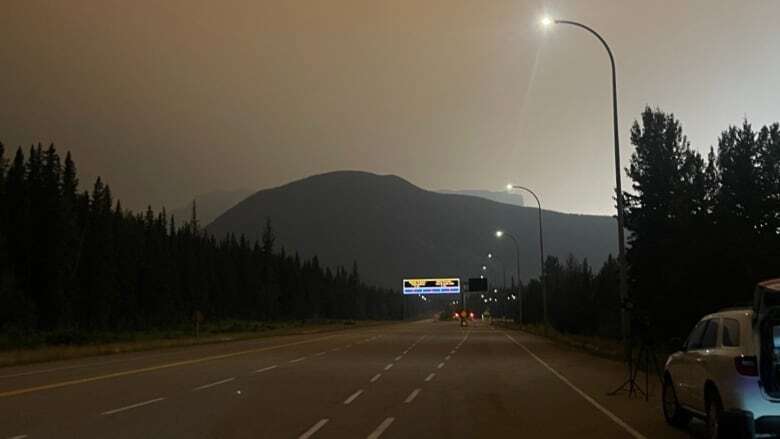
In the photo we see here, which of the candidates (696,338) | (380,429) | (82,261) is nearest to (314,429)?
(380,429)

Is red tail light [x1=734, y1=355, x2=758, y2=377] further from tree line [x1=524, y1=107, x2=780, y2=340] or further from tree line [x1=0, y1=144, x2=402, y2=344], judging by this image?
tree line [x1=0, y1=144, x2=402, y2=344]

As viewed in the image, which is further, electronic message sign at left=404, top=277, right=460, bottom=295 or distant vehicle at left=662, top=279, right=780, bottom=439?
electronic message sign at left=404, top=277, right=460, bottom=295

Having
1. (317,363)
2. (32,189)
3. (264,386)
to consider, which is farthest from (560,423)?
(32,189)

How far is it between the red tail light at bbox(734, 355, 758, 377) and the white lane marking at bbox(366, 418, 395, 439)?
17.6 ft

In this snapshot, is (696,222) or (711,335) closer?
(711,335)

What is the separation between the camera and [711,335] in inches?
494

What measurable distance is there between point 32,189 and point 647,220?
78.2 m

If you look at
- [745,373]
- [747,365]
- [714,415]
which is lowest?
[714,415]

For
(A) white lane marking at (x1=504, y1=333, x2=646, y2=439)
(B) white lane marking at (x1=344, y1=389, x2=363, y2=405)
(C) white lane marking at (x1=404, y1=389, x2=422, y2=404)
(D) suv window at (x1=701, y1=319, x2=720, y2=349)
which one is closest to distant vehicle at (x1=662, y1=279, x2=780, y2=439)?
(D) suv window at (x1=701, y1=319, x2=720, y2=349)

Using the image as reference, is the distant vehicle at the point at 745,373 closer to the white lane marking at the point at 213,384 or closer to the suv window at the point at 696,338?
the suv window at the point at 696,338

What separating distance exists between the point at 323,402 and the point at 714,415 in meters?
8.87

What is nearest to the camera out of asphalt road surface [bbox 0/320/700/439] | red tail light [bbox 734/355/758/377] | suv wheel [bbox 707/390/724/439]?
red tail light [bbox 734/355/758/377]

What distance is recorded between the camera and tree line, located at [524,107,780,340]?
1415 inches

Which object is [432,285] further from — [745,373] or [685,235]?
[745,373]
